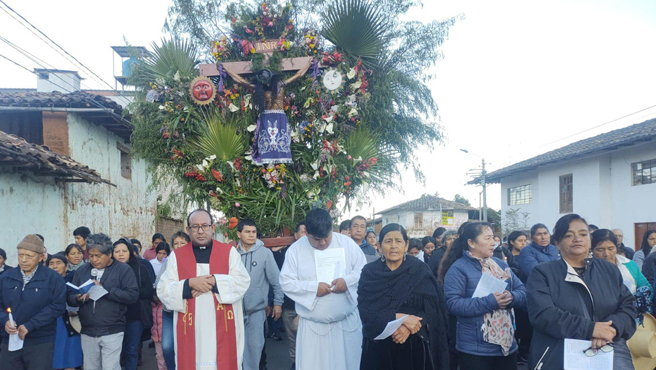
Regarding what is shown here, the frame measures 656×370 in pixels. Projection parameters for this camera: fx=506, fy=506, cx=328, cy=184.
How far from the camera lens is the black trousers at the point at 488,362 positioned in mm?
3957

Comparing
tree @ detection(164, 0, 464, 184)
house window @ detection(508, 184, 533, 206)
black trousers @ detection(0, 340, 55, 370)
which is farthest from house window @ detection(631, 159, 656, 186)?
black trousers @ detection(0, 340, 55, 370)

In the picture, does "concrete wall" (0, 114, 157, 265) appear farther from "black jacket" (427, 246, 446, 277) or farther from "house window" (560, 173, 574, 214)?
"house window" (560, 173, 574, 214)

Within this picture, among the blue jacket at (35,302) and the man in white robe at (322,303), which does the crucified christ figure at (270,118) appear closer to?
the man in white robe at (322,303)

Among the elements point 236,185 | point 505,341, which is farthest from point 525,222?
point 505,341

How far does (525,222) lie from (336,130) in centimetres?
2084

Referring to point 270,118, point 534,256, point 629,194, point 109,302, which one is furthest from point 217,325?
point 629,194

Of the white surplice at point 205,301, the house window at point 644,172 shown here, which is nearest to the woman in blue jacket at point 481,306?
the white surplice at point 205,301

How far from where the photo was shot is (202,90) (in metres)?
7.63

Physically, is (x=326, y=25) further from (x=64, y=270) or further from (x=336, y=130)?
(x=64, y=270)

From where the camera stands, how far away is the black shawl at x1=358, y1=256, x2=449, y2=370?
3.72 metres

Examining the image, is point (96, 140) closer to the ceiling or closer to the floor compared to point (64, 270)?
closer to the ceiling

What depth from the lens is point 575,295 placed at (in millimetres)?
3250

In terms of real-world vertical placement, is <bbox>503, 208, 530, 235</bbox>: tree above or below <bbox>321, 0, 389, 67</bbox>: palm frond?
below

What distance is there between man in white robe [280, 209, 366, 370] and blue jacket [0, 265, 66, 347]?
223 centimetres
